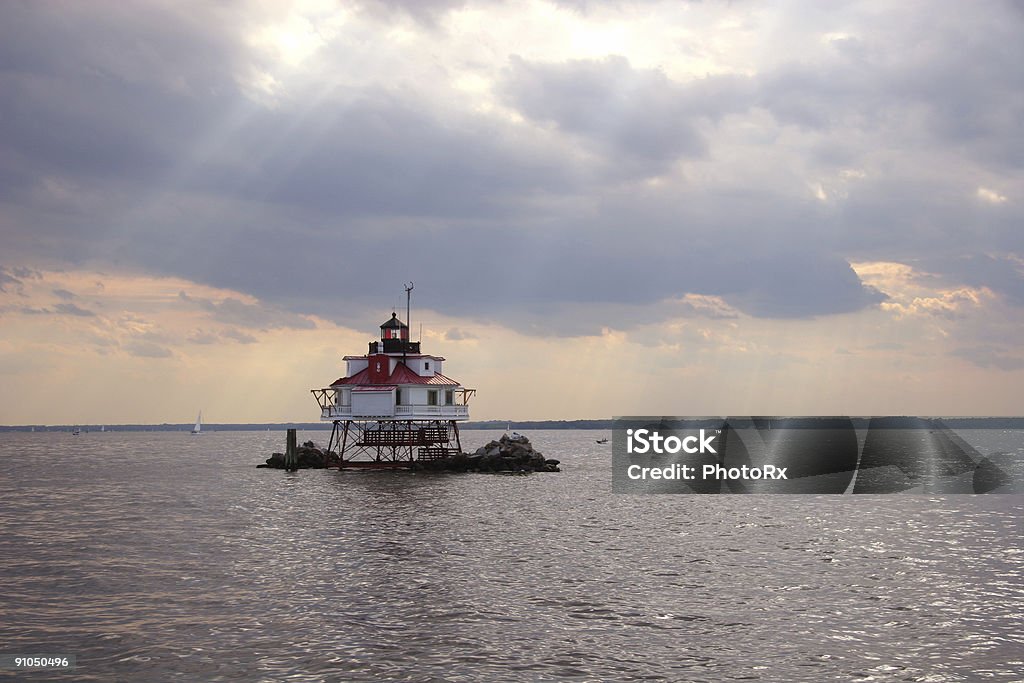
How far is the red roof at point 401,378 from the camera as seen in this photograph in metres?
79.7

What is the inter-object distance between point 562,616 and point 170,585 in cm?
1318

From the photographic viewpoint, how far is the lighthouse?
79.4 m

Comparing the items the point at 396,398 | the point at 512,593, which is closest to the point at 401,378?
the point at 396,398

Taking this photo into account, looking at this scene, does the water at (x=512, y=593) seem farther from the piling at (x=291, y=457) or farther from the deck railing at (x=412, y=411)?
the piling at (x=291, y=457)

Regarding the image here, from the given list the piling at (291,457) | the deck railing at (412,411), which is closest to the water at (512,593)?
the deck railing at (412,411)

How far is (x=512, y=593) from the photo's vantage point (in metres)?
27.3

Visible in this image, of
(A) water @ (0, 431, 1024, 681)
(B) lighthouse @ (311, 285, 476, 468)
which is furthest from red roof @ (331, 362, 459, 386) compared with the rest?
(A) water @ (0, 431, 1024, 681)

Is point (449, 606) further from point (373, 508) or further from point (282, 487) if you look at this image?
point (282, 487)

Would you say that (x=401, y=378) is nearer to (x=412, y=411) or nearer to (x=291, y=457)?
(x=412, y=411)

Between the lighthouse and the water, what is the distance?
26397mm

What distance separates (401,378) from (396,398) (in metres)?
1.87

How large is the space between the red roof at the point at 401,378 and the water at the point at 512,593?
27103 millimetres

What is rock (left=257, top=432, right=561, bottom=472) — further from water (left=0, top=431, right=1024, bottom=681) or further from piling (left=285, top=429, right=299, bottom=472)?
water (left=0, top=431, right=1024, bottom=681)

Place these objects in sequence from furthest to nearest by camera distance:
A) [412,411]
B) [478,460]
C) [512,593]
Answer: [478,460] → [412,411] → [512,593]
